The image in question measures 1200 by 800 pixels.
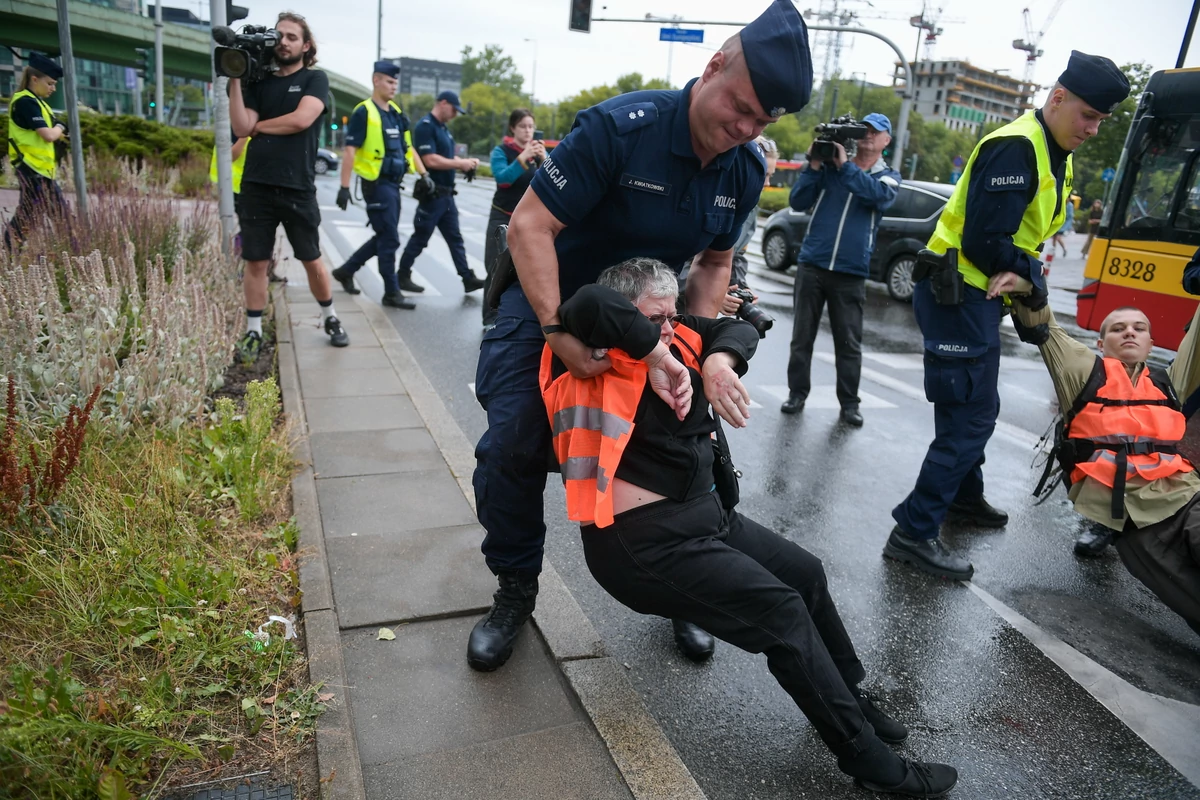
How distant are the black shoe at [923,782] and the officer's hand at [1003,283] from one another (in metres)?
2.02

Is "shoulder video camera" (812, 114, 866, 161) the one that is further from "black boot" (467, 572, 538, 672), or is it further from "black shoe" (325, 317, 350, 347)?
"black boot" (467, 572, 538, 672)

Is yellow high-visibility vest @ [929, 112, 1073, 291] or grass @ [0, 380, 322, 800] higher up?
yellow high-visibility vest @ [929, 112, 1073, 291]

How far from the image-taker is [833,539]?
4.23 m

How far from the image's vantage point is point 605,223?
2.59 metres

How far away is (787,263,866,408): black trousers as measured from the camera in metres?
6.18

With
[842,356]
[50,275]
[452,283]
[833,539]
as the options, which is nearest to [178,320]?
[50,275]

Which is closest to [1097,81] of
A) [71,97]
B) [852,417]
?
[852,417]

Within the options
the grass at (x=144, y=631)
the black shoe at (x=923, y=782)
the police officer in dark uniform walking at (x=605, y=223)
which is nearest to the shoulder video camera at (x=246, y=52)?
the grass at (x=144, y=631)

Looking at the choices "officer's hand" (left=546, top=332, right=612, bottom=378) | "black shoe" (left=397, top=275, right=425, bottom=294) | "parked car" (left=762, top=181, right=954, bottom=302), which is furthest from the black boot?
"parked car" (left=762, top=181, right=954, bottom=302)

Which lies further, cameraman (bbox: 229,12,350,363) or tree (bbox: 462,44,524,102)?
tree (bbox: 462,44,524,102)

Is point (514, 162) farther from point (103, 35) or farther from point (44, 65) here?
point (103, 35)

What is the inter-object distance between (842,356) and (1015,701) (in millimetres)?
3527

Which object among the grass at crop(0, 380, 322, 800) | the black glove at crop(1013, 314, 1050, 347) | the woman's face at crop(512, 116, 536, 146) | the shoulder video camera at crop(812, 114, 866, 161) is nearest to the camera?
the grass at crop(0, 380, 322, 800)

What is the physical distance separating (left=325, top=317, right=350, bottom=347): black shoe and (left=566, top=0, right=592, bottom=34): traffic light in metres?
17.5
